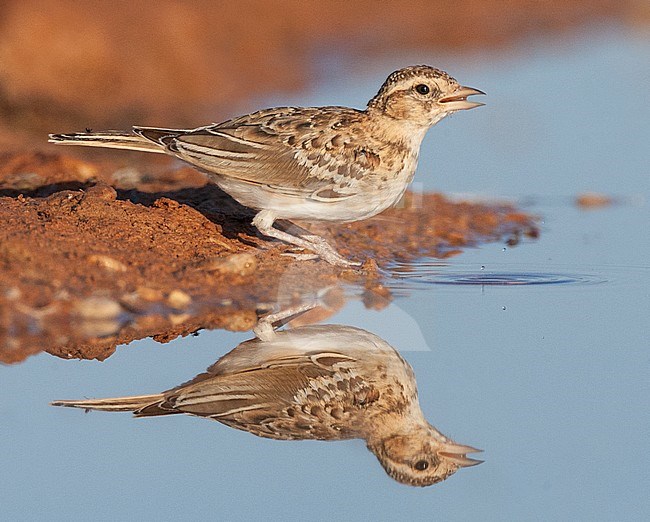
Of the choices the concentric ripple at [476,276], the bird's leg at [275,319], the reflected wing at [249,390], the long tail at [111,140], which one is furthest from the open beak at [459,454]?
the long tail at [111,140]

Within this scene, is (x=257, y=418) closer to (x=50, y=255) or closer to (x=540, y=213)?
(x=50, y=255)

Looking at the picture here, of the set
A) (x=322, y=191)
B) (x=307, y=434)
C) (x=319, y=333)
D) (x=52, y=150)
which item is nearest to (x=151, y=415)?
(x=307, y=434)

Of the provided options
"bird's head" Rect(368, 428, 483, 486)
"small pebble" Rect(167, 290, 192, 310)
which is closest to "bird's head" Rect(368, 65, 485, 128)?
"small pebble" Rect(167, 290, 192, 310)

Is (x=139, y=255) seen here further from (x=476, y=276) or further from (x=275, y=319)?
(x=476, y=276)

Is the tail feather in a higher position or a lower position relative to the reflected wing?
higher

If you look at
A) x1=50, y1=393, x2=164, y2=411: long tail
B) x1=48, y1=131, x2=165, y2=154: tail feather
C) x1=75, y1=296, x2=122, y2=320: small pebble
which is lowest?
x1=50, y1=393, x2=164, y2=411: long tail

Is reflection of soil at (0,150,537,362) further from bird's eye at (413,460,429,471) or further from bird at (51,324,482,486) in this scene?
bird's eye at (413,460,429,471)
